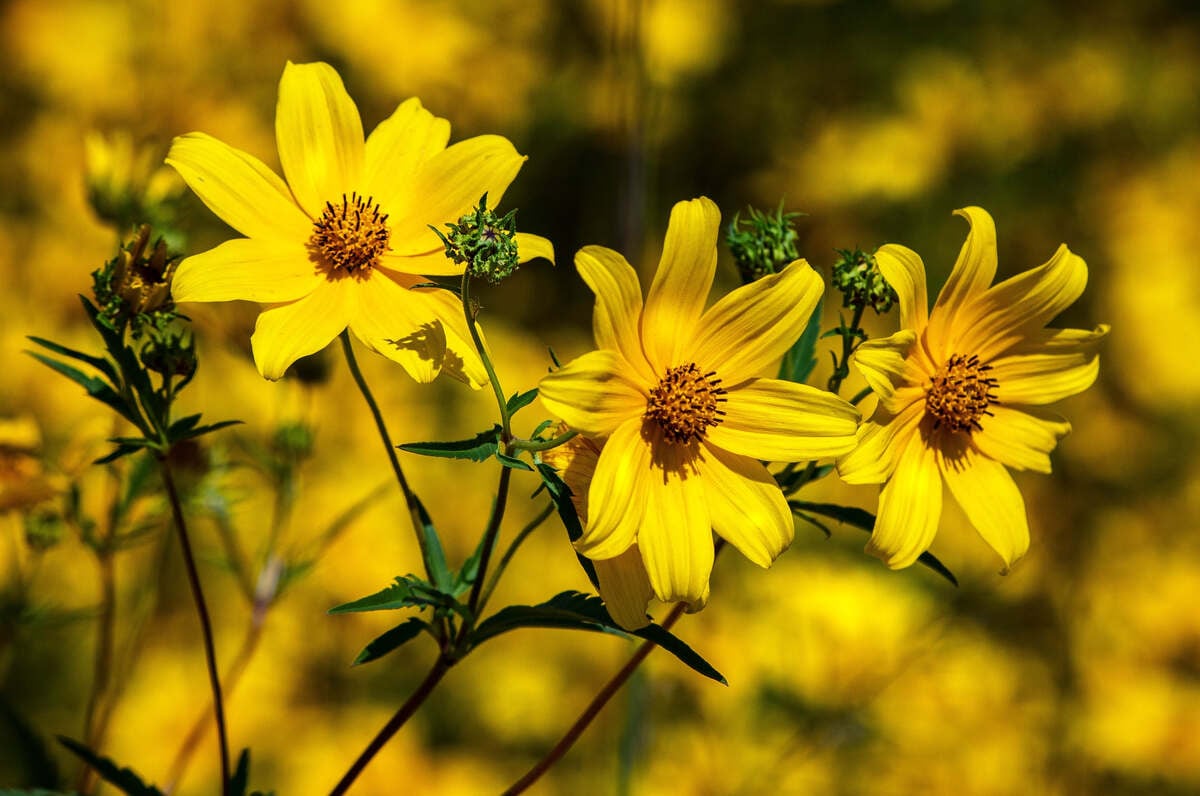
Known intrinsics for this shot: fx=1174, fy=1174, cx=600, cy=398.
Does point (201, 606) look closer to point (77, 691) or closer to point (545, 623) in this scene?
point (545, 623)

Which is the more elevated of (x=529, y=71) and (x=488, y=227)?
(x=529, y=71)

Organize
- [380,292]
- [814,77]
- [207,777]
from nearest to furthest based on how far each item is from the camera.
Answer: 1. [380,292]
2. [207,777]
3. [814,77]

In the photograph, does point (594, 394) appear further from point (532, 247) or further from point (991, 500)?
point (991, 500)

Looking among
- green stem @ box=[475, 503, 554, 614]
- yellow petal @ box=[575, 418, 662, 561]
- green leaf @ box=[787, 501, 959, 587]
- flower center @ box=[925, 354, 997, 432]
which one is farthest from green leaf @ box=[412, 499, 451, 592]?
flower center @ box=[925, 354, 997, 432]

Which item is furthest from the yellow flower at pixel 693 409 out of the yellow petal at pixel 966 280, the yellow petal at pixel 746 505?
the yellow petal at pixel 966 280

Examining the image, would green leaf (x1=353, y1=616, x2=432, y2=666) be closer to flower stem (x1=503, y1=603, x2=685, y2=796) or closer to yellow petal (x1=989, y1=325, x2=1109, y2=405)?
flower stem (x1=503, y1=603, x2=685, y2=796)

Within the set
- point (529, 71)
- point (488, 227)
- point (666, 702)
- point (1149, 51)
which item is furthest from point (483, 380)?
point (1149, 51)

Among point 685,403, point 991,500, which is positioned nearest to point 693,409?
point 685,403
